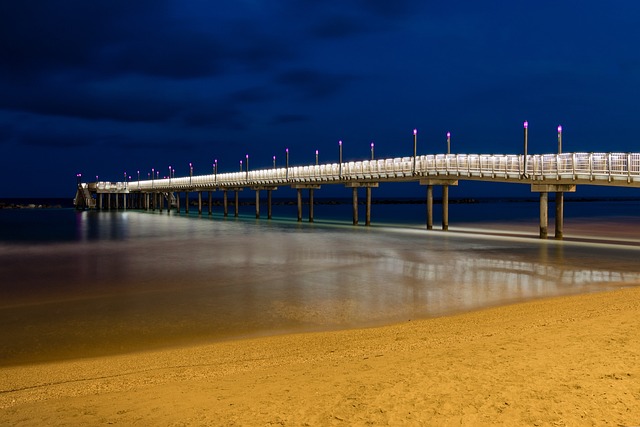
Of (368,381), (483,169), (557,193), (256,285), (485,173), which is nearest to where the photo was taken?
(368,381)

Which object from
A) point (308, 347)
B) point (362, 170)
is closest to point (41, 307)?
point (308, 347)

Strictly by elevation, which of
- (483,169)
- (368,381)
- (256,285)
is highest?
(483,169)

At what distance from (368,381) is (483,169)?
28.6 meters

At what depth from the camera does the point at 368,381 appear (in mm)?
6449

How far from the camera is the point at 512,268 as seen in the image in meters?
19.7

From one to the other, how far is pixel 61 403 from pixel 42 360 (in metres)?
3.18

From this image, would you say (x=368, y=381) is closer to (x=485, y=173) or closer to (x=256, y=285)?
(x=256, y=285)

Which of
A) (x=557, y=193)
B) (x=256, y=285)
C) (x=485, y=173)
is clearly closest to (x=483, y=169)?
(x=485, y=173)

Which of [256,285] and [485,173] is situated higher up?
[485,173]

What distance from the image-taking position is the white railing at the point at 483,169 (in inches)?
1024

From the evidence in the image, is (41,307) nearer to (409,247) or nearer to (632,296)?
(632,296)

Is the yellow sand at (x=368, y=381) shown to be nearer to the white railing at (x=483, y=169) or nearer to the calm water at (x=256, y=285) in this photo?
the calm water at (x=256, y=285)

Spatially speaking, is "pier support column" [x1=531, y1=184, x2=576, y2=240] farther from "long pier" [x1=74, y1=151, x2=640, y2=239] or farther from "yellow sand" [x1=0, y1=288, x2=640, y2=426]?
"yellow sand" [x1=0, y1=288, x2=640, y2=426]

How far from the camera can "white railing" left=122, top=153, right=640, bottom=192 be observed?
85.3 feet
